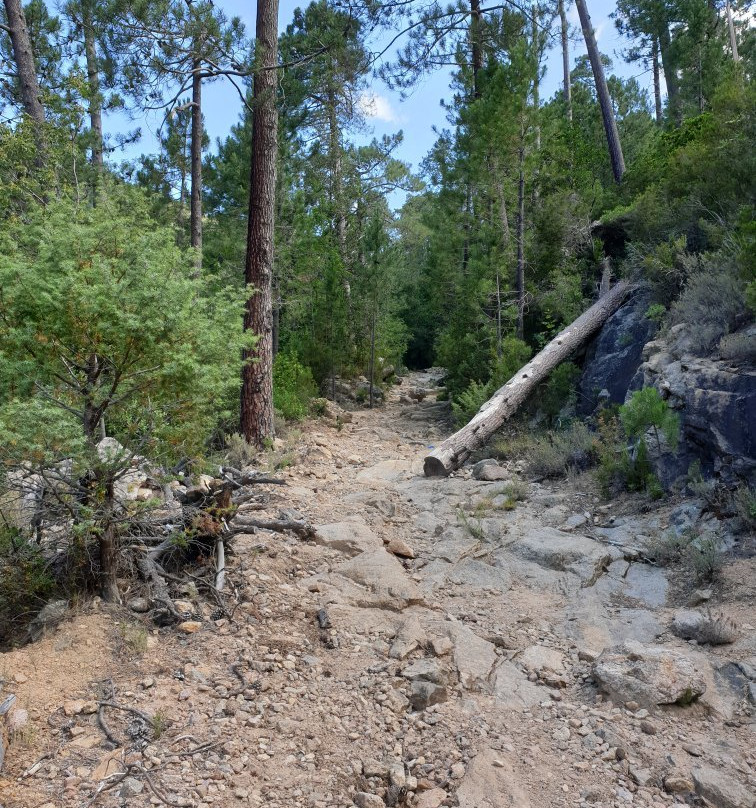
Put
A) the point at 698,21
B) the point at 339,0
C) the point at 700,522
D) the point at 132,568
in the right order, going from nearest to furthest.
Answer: the point at 132,568
the point at 700,522
the point at 339,0
the point at 698,21

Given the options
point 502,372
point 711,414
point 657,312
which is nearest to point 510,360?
point 502,372

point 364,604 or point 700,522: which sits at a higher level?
point 700,522

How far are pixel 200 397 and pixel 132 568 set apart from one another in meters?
1.32

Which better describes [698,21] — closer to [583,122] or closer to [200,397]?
[583,122]

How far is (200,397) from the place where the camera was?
3.98 meters

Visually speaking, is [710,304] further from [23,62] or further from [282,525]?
[23,62]

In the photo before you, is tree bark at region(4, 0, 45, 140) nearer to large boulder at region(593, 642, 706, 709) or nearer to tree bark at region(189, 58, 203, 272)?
tree bark at region(189, 58, 203, 272)

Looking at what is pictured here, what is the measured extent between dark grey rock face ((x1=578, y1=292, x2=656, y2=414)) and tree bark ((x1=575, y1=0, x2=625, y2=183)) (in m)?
6.07

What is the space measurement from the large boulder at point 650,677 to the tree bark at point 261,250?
6.18 m

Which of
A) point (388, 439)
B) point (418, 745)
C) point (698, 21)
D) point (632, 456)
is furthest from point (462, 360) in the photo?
point (698, 21)

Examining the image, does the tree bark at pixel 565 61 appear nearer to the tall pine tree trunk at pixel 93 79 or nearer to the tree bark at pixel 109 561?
the tall pine tree trunk at pixel 93 79

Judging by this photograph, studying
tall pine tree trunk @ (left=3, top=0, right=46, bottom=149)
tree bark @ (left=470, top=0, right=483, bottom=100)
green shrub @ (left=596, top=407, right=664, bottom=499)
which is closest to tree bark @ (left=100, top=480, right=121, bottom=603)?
green shrub @ (left=596, top=407, right=664, bottom=499)

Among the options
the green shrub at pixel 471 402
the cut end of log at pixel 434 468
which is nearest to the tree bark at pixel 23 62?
the cut end of log at pixel 434 468

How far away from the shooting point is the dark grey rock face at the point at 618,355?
27.6 ft
